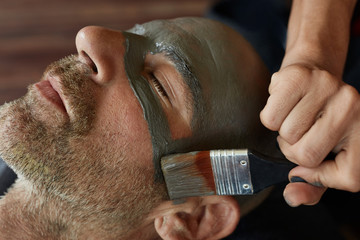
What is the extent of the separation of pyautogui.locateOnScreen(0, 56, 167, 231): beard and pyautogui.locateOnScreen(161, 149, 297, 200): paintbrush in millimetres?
70

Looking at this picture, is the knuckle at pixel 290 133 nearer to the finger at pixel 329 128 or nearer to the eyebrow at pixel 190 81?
the finger at pixel 329 128

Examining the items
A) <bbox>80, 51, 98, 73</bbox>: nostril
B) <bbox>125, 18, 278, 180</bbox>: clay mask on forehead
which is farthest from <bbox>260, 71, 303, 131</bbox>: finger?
<bbox>80, 51, 98, 73</bbox>: nostril

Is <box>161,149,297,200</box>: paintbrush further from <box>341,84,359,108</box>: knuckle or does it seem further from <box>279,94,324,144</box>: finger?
<box>341,84,359,108</box>: knuckle

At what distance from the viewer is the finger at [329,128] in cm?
97

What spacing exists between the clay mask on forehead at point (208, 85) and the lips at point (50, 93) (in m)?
0.21

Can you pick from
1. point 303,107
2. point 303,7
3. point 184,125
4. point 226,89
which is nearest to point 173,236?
point 184,125

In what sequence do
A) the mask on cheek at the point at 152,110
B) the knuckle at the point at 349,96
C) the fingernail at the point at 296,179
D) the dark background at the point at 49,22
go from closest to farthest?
the knuckle at the point at 349,96 → the fingernail at the point at 296,179 → the mask on cheek at the point at 152,110 → the dark background at the point at 49,22

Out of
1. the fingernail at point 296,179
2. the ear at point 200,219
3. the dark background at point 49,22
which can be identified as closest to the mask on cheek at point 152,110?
the ear at point 200,219

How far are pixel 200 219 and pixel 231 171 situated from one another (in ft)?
0.94

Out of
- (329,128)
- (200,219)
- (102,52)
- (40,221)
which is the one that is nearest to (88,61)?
(102,52)

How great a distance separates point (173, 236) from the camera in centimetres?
130

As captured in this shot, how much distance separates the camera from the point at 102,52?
4.03 feet

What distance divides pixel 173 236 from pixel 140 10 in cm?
186

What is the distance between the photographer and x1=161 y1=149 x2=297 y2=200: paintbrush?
3.68ft
